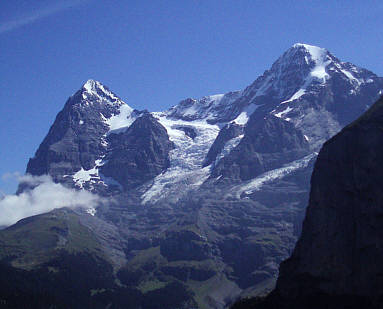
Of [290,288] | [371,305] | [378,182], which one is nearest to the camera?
[371,305]

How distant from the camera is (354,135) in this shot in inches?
6156

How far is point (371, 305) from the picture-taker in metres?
136

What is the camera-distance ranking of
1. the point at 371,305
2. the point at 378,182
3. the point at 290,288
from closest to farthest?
the point at 371,305
the point at 378,182
the point at 290,288

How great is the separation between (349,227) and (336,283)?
1341 cm

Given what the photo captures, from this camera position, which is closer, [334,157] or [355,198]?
[355,198]

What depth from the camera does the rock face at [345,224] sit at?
14175 centimetres

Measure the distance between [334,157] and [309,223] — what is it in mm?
17362

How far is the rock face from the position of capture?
5581 inches

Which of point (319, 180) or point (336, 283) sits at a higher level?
point (319, 180)

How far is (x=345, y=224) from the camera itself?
150875mm

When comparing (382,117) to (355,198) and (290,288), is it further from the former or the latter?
(290,288)

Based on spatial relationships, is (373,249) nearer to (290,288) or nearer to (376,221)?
(376,221)

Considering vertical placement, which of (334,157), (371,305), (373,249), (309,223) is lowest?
(371,305)

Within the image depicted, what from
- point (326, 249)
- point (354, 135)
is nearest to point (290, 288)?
point (326, 249)
